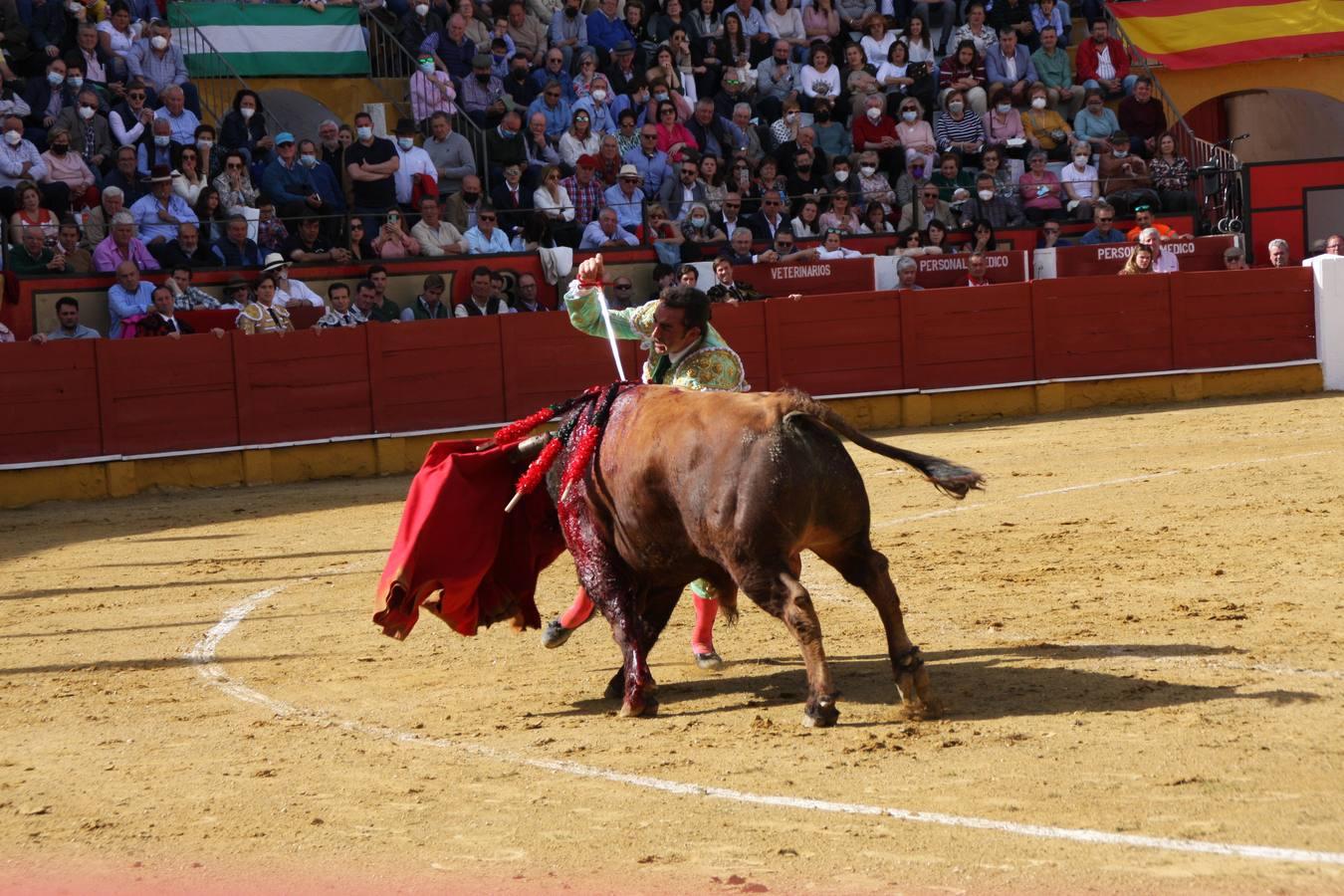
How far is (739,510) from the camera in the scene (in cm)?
473

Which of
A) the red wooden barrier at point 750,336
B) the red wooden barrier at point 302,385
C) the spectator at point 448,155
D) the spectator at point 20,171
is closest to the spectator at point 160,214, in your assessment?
the spectator at point 20,171

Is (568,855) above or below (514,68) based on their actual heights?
below

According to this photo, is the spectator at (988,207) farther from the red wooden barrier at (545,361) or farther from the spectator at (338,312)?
the spectator at (338,312)

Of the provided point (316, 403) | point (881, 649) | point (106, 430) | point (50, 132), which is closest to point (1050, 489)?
point (881, 649)

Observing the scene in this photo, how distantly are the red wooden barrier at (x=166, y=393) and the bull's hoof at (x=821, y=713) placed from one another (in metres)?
8.34

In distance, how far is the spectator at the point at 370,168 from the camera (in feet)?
45.2

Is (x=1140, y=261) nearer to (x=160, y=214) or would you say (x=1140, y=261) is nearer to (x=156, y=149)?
(x=160, y=214)

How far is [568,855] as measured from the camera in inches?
151

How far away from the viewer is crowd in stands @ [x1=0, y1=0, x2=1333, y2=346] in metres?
12.7

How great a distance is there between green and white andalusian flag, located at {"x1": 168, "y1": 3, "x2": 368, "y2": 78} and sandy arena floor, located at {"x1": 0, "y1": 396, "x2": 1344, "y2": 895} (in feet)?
26.0

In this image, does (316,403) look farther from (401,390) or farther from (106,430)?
(106,430)

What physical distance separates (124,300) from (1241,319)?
915 centimetres

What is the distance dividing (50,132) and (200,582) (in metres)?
5.75

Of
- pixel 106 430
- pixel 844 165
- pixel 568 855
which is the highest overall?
pixel 844 165
